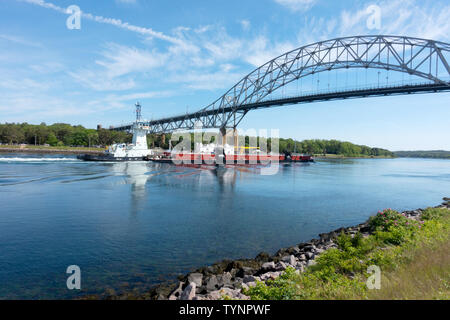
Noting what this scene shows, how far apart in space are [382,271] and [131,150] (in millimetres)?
60010

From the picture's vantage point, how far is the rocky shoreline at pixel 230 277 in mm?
6080

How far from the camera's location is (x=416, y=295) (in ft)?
14.9

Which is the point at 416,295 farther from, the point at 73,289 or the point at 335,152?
the point at 335,152

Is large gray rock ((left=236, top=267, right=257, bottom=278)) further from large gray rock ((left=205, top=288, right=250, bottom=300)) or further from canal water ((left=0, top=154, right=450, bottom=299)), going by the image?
canal water ((left=0, top=154, right=450, bottom=299))

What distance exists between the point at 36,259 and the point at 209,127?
76.0 meters

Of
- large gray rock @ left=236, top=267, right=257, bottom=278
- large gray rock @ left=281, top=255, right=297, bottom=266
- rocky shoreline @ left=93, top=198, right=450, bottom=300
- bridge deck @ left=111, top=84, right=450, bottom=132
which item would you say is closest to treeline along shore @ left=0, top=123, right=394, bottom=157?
bridge deck @ left=111, top=84, right=450, bottom=132

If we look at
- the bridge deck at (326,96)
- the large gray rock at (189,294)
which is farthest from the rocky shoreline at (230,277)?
the bridge deck at (326,96)

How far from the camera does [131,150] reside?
6050cm

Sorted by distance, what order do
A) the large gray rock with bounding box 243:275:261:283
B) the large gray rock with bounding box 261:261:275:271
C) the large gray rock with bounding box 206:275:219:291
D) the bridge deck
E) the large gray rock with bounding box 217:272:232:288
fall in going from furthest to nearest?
the bridge deck, the large gray rock with bounding box 261:261:275:271, the large gray rock with bounding box 243:275:261:283, the large gray rock with bounding box 217:272:232:288, the large gray rock with bounding box 206:275:219:291

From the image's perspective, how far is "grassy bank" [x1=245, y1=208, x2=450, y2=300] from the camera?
195 inches

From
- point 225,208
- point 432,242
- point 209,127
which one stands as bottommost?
point 225,208

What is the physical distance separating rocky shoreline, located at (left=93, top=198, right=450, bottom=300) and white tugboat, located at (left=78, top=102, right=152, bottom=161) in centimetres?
5358

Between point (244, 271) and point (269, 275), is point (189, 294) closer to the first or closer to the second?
point (244, 271)
